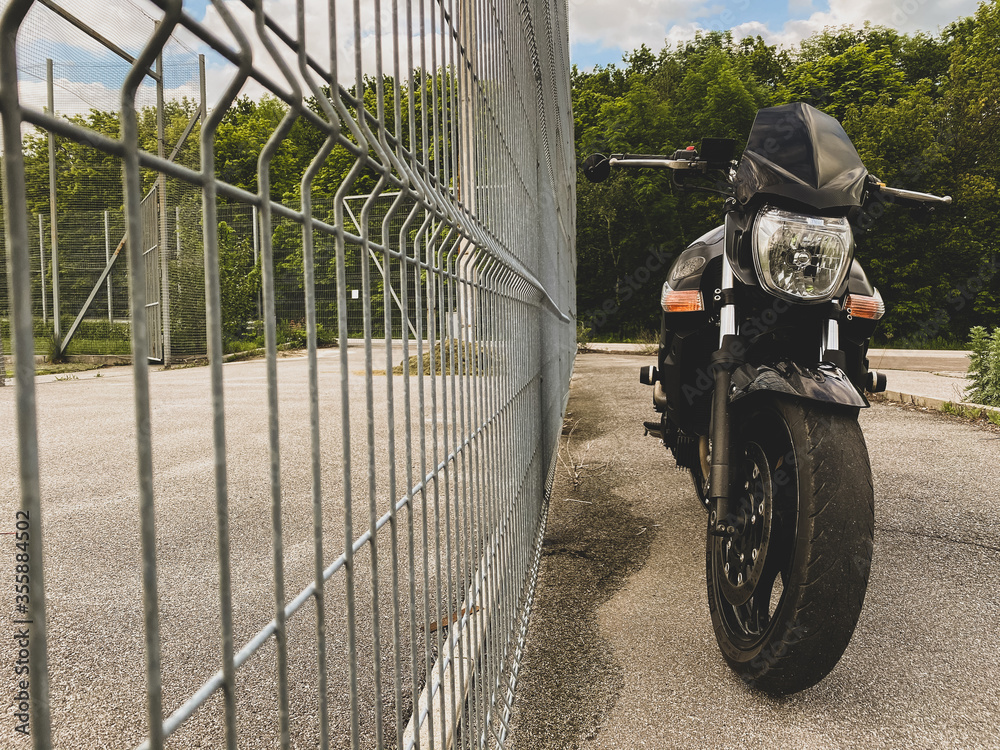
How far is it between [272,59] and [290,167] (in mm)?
310

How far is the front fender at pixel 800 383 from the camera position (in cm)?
172

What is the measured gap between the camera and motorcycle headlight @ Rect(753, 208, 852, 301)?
6.20 feet

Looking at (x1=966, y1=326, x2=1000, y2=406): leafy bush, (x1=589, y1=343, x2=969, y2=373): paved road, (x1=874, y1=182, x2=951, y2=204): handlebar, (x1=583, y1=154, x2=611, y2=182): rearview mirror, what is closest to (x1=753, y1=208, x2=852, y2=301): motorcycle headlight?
(x1=874, y1=182, x2=951, y2=204): handlebar

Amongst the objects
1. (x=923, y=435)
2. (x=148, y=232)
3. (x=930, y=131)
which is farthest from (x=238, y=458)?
(x=930, y=131)

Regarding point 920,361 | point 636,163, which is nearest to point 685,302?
point 636,163

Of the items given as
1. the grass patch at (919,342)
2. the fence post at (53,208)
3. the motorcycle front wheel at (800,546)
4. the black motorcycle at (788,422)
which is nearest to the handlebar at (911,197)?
the black motorcycle at (788,422)

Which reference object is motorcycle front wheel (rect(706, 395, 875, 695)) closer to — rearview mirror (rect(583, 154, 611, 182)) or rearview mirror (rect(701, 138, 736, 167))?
rearview mirror (rect(701, 138, 736, 167))

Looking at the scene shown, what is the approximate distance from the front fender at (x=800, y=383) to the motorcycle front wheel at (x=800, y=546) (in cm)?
4

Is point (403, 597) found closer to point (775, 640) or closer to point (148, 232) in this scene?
point (775, 640)

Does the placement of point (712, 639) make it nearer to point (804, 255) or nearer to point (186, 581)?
point (804, 255)

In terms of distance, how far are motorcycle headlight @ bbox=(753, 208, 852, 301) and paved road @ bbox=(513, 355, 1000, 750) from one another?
106 centimetres

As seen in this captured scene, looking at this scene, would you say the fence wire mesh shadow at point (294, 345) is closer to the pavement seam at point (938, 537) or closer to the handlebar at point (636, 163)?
the handlebar at point (636, 163)

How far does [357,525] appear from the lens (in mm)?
2861

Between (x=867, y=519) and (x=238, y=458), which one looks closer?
(x=867, y=519)
